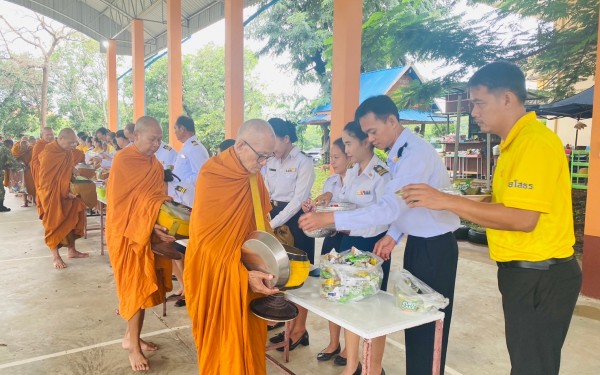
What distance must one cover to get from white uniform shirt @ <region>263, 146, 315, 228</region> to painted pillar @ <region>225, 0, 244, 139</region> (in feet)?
15.6

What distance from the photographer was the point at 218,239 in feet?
6.90

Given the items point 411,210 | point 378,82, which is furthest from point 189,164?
point 378,82

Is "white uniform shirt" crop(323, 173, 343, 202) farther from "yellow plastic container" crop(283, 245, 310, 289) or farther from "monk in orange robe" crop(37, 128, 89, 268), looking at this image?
"monk in orange robe" crop(37, 128, 89, 268)

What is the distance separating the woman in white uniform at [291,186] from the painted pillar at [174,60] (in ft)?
25.5

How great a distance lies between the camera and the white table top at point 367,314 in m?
1.68

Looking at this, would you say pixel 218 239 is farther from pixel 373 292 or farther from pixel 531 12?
pixel 531 12

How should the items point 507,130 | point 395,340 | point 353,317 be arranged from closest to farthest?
point 507,130 → point 353,317 → point 395,340

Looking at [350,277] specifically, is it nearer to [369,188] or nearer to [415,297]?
[415,297]

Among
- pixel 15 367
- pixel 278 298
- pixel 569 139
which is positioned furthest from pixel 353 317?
pixel 569 139

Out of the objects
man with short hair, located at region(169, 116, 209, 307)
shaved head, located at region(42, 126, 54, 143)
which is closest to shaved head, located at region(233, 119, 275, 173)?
man with short hair, located at region(169, 116, 209, 307)

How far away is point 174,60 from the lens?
11.0 meters

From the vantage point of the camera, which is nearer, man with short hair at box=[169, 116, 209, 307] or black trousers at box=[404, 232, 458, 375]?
black trousers at box=[404, 232, 458, 375]

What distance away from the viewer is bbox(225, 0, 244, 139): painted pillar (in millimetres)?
8273

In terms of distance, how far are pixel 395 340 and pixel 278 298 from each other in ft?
5.22
